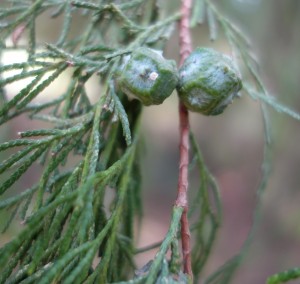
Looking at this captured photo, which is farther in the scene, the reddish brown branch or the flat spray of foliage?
the reddish brown branch

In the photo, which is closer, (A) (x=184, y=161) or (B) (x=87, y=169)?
(B) (x=87, y=169)

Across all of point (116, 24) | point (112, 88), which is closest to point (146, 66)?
point (112, 88)

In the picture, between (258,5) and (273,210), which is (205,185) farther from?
(273,210)

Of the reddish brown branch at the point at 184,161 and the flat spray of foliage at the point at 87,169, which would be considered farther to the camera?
the reddish brown branch at the point at 184,161
